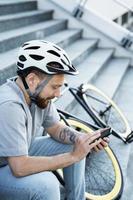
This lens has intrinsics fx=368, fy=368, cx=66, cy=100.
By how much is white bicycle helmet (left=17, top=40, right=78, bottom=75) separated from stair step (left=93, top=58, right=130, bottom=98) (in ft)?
Result: 9.75

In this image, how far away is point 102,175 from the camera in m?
3.25

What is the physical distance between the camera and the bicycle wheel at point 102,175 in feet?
9.57

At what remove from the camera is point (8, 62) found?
4066 mm

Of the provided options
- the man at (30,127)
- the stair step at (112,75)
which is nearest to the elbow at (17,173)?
the man at (30,127)

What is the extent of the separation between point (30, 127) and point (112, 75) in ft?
13.6

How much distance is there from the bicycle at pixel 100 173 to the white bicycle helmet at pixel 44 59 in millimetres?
909

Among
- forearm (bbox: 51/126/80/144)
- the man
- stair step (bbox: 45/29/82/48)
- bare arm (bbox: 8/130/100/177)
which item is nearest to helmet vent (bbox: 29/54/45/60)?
the man

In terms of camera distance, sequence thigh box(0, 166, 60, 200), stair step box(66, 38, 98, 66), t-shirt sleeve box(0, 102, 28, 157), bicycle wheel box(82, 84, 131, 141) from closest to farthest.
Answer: t-shirt sleeve box(0, 102, 28, 157), thigh box(0, 166, 60, 200), bicycle wheel box(82, 84, 131, 141), stair step box(66, 38, 98, 66)

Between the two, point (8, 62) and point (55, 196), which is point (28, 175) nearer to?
point (55, 196)

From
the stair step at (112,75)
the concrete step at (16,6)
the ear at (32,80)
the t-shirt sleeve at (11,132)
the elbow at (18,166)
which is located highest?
the ear at (32,80)

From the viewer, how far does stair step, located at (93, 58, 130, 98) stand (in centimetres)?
533

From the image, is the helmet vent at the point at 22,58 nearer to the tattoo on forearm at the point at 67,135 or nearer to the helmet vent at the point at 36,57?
the helmet vent at the point at 36,57

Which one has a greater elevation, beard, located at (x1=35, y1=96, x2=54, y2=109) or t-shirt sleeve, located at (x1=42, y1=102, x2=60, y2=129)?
beard, located at (x1=35, y1=96, x2=54, y2=109)

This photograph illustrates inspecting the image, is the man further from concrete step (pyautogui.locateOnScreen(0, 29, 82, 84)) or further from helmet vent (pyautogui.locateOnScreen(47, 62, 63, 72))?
concrete step (pyautogui.locateOnScreen(0, 29, 82, 84))
